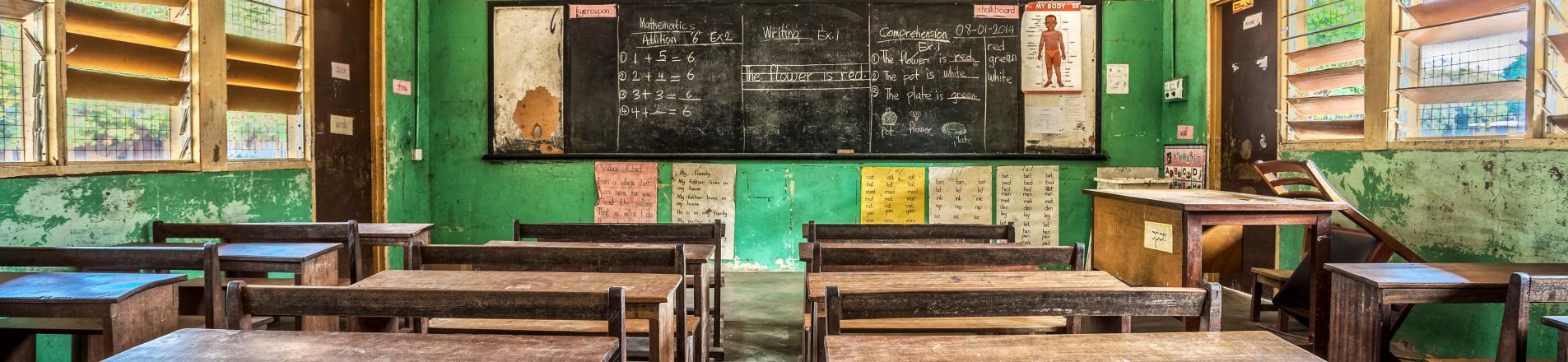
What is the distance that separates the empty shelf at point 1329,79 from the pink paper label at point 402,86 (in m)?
5.21

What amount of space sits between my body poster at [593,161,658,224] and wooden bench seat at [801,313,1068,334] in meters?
3.18

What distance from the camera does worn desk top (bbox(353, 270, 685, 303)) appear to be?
2014 millimetres

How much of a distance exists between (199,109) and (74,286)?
5.96ft

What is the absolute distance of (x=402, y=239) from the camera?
131 inches

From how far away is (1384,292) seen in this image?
84.4 inches

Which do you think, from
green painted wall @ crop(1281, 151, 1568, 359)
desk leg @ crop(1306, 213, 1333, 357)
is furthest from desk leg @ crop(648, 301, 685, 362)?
green painted wall @ crop(1281, 151, 1568, 359)

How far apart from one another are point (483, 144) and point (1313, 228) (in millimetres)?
4807

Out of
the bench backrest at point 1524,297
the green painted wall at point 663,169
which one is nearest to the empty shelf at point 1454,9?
the bench backrest at point 1524,297

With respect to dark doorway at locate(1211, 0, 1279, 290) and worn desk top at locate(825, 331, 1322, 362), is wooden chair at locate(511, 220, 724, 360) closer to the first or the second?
worn desk top at locate(825, 331, 1322, 362)

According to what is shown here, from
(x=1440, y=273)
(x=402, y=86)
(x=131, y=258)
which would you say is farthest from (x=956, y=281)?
(x=402, y=86)

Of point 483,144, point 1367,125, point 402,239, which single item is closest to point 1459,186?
point 1367,125

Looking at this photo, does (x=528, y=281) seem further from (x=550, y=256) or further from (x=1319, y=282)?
(x=1319, y=282)

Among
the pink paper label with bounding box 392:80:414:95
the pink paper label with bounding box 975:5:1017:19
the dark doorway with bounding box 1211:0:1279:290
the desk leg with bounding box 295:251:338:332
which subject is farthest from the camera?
the pink paper label with bounding box 975:5:1017:19

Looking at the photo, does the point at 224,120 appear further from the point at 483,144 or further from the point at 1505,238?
the point at 1505,238
